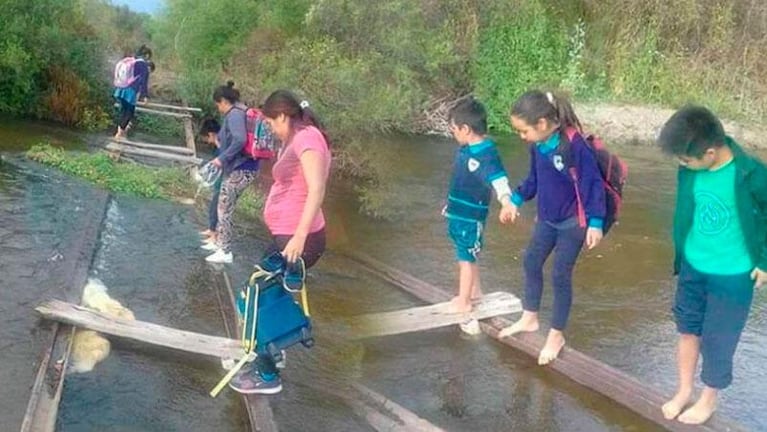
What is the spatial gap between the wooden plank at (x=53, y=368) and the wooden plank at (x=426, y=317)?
191 centimetres

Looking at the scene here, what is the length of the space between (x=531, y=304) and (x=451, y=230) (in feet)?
2.56

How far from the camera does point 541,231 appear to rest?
233 inches

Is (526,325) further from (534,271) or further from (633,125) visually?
(633,125)

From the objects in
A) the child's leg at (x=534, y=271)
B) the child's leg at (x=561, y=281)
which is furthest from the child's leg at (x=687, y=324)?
the child's leg at (x=534, y=271)

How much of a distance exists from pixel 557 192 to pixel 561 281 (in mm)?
556

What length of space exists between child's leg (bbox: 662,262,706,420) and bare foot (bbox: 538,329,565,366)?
0.92 meters

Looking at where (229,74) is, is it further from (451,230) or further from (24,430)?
(24,430)

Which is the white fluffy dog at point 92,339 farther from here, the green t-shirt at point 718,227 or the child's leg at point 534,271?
the green t-shirt at point 718,227

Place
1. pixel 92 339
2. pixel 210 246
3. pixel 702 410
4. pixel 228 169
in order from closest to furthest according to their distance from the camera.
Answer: pixel 702 410
pixel 92 339
pixel 228 169
pixel 210 246

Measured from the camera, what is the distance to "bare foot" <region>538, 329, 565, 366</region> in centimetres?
583

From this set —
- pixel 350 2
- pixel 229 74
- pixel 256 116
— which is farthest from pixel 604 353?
pixel 229 74

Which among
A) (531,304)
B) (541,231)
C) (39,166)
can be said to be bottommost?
(39,166)

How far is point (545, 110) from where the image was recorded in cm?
545

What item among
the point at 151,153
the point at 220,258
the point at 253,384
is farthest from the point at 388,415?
the point at 151,153
